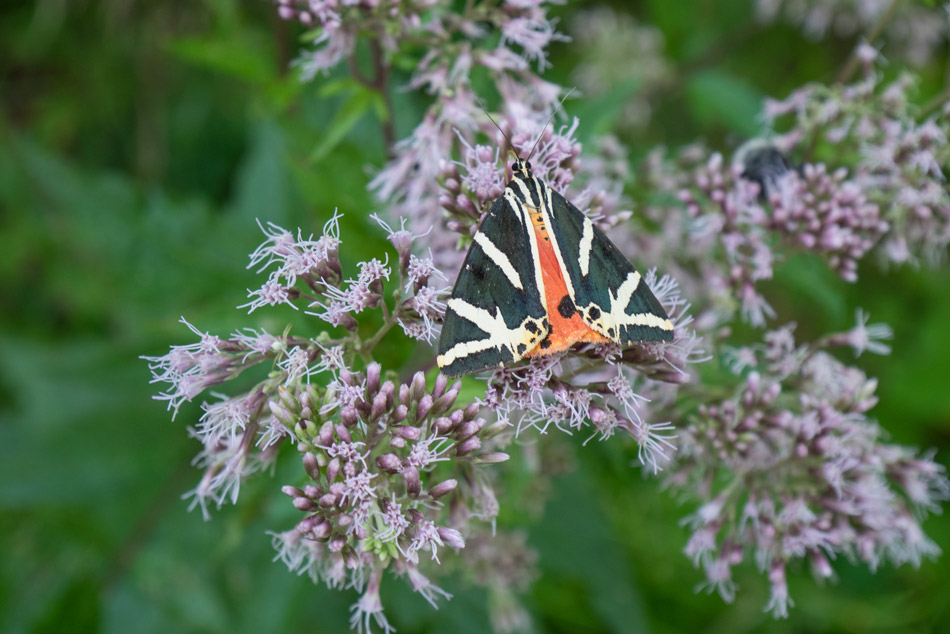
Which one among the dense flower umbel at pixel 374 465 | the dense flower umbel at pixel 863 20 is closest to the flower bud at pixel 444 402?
the dense flower umbel at pixel 374 465

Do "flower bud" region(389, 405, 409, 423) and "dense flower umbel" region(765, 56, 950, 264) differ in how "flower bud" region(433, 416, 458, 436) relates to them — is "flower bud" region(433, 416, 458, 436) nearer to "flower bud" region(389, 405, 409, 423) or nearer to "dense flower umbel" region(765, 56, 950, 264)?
"flower bud" region(389, 405, 409, 423)

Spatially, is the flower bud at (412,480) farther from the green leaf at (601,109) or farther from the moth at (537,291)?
the green leaf at (601,109)

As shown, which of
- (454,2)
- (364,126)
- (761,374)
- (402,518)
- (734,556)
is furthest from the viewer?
(364,126)

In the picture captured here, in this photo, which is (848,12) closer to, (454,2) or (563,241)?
(454,2)

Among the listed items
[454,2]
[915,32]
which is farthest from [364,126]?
[915,32]

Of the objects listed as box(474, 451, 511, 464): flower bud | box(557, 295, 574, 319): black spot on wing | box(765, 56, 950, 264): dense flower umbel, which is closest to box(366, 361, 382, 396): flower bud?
box(474, 451, 511, 464): flower bud

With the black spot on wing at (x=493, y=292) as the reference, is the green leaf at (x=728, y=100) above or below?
above
